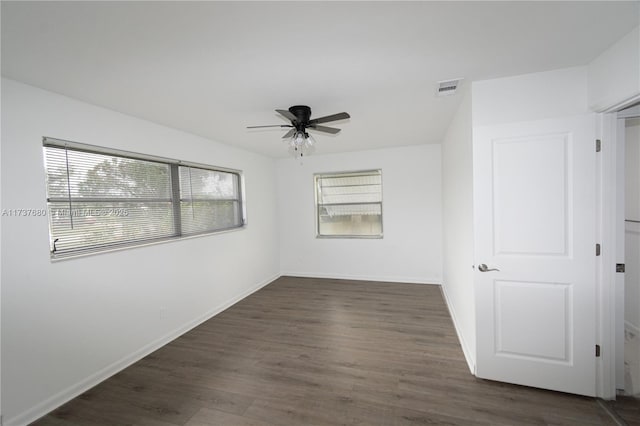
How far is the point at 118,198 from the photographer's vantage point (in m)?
2.54

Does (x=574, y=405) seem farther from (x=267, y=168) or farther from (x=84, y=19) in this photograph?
(x=267, y=168)

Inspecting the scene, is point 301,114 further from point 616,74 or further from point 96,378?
point 96,378

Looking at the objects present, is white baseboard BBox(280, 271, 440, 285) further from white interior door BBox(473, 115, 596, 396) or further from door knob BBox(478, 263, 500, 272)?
door knob BBox(478, 263, 500, 272)

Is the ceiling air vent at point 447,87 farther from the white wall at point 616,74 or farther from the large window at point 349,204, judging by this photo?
the large window at point 349,204

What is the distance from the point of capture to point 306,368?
2.39 meters

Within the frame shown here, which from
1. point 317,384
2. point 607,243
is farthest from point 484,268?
point 317,384

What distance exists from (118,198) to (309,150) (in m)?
1.91

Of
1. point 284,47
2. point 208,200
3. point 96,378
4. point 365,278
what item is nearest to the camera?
point 284,47

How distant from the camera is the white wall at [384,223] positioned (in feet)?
15.2

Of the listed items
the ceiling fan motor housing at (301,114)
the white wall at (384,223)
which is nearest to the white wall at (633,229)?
the white wall at (384,223)

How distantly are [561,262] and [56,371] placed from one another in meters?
3.92

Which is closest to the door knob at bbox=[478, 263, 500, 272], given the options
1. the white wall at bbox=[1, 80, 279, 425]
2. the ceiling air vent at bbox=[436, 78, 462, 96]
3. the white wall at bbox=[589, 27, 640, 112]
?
the white wall at bbox=[589, 27, 640, 112]

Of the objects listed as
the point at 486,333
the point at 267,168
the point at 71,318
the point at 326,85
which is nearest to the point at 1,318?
the point at 71,318

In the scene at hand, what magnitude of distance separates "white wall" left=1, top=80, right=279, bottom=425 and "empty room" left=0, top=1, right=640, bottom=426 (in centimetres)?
1
